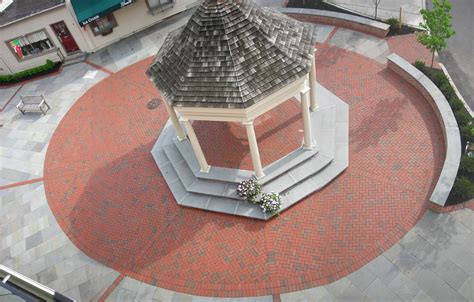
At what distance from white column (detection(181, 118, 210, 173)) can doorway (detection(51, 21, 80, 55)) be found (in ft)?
64.4

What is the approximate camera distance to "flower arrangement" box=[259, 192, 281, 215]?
2036 centimetres

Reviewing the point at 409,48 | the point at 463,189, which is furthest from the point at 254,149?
the point at 409,48

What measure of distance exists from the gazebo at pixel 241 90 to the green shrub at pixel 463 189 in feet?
18.1

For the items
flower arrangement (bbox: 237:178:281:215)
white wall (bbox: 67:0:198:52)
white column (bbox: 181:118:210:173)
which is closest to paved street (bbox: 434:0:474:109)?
flower arrangement (bbox: 237:178:281:215)

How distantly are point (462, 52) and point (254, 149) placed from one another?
1762 cm

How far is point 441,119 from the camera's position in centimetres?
2245

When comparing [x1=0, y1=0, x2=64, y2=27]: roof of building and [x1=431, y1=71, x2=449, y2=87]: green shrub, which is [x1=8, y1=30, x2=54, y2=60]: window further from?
[x1=431, y1=71, x2=449, y2=87]: green shrub

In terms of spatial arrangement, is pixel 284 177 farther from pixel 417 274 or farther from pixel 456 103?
pixel 456 103

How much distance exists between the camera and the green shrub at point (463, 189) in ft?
62.3

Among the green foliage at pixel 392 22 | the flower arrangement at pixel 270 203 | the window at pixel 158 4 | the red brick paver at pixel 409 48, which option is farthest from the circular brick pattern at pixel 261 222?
the window at pixel 158 4

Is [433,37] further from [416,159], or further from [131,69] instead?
[131,69]

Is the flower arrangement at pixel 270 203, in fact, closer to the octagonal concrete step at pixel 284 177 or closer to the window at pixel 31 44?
the octagonal concrete step at pixel 284 177

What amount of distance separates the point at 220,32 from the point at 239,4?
167 cm

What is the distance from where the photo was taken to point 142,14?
114ft
